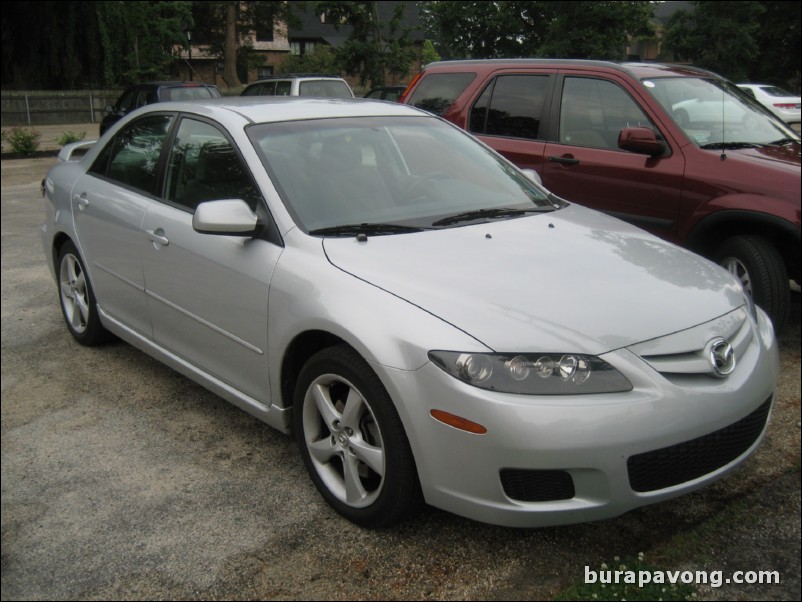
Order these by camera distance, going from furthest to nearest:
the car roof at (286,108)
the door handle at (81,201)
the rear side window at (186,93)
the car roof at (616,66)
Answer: the rear side window at (186,93) < the car roof at (616,66) < the door handle at (81,201) < the car roof at (286,108)

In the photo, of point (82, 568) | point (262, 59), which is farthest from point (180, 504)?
point (262, 59)

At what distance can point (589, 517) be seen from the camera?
2.70 m

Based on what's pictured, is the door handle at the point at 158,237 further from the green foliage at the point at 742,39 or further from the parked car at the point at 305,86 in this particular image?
the green foliage at the point at 742,39

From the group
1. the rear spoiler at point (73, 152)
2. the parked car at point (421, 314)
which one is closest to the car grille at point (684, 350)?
the parked car at point (421, 314)

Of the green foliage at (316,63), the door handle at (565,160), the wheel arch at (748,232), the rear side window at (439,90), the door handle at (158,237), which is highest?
the rear side window at (439,90)

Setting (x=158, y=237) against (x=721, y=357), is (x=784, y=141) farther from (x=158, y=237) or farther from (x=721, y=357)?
(x=158, y=237)

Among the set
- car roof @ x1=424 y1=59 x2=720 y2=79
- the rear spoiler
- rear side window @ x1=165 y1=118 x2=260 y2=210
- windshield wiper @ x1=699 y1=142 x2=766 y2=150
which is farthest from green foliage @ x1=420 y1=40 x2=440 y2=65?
rear side window @ x1=165 y1=118 x2=260 y2=210

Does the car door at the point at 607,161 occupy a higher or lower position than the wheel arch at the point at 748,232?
higher

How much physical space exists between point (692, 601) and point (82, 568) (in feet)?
6.83

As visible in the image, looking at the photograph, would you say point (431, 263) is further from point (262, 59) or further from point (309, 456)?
point (262, 59)

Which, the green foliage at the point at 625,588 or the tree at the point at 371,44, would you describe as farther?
the tree at the point at 371,44

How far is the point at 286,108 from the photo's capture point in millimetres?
4152

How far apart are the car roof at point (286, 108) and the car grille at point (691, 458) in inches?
91.9

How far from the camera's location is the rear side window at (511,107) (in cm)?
633
